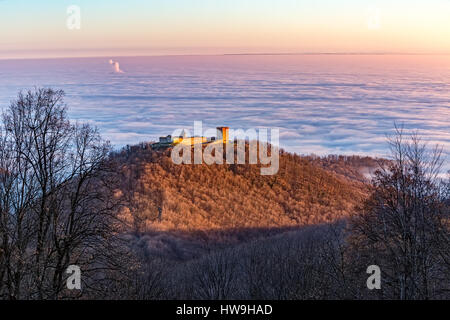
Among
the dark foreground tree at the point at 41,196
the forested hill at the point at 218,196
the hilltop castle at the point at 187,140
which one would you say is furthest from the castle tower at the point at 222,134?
the dark foreground tree at the point at 41,196

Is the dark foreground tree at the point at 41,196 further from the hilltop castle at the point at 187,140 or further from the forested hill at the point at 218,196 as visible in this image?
the hilltop castle at the point at 187,140

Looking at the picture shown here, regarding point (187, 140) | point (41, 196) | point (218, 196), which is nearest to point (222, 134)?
point (187, 140)

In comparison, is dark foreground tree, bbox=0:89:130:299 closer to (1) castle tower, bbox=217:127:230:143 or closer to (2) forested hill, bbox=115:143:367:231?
(2) forested hill, bbox=115:143:367:231

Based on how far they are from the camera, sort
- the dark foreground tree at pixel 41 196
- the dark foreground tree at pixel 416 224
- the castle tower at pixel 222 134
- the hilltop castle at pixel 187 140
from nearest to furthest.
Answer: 1. the dark foreground tree at pixel 416 224
2. the dark foreground tree at pixel 41 196
3. the hilltop castle at pixel 187 140
4. the castle tower at pixel 222 134

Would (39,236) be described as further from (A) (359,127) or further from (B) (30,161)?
(A) (359,127)

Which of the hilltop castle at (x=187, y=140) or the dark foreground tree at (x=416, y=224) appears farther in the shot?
the hilltop castle at (x=187, y=140)

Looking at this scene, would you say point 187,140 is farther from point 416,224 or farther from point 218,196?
point 416,224
